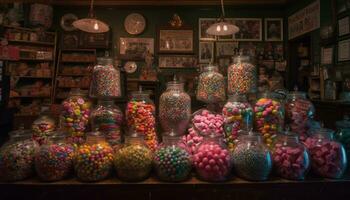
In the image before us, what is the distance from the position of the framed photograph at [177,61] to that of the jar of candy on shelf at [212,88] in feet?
12.1

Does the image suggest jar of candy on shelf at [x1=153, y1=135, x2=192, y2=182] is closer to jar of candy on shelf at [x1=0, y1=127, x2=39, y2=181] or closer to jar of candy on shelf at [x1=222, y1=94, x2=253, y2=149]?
jar of candy on shelf at [x1=222, y1=94, x2=253, y2=149]

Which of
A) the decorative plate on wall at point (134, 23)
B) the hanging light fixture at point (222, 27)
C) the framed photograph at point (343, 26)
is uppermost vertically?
the decorative plate on wall at point (134, 23)

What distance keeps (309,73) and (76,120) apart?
3938 millimetres

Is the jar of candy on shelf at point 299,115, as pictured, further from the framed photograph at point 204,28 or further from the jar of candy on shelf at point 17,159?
the framed photograph at point 204,28

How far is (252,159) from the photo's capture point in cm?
100

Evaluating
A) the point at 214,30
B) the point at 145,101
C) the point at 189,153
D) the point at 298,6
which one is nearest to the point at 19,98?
the point at 214,30

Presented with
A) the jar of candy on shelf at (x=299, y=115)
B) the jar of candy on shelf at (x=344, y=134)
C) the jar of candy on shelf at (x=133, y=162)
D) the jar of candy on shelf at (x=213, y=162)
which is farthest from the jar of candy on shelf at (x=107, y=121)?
the jar of candy on shelf at (x=344, y=134)

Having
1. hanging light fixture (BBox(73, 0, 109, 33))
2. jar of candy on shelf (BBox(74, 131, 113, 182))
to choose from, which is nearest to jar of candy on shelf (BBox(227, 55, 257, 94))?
jar of candy on shelf (BBox(74, 131, 113, 182))

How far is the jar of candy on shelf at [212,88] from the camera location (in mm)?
1329

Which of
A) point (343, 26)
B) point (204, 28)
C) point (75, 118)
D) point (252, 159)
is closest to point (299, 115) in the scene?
point (252, 159)

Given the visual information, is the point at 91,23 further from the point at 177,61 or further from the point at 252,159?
the point at 177,61

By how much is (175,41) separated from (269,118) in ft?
13.1

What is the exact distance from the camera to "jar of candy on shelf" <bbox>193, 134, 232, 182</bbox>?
1.00 meters

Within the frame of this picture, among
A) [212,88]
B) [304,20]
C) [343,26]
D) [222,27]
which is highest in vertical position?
[304,20]
